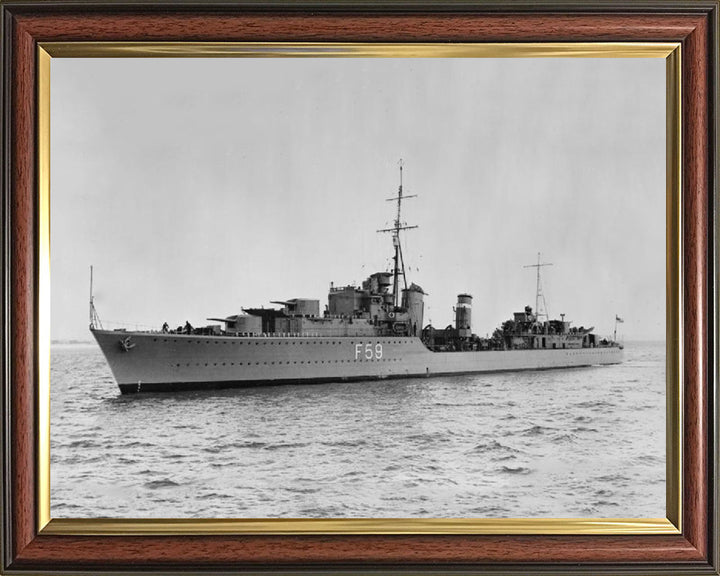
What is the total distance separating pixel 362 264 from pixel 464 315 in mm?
472

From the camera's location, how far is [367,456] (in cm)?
228

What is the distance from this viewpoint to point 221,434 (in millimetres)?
2281

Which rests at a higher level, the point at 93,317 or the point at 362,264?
the point at 362,264

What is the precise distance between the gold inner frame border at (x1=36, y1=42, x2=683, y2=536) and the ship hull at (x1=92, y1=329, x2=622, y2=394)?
0.92 feet

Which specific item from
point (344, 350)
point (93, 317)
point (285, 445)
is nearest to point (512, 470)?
point (285, 445)

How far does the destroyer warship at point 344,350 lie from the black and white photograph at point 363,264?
25mm

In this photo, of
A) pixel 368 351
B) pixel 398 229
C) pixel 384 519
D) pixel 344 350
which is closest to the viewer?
pixel 384 519

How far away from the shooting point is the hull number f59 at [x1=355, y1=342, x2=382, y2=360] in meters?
2.91

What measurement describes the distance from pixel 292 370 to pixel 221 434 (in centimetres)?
54

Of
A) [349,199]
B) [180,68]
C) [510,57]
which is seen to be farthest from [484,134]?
[180,68]

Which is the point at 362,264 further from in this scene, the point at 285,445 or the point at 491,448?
the point at 491,448

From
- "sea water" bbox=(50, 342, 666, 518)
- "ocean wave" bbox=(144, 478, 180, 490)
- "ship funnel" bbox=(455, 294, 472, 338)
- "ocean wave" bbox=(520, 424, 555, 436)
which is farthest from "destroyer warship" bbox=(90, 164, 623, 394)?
"ocean wave" bbox=(144, 478, 180, 490)

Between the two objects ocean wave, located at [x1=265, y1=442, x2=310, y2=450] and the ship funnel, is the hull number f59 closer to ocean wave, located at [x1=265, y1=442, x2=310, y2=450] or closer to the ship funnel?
the ship funnel

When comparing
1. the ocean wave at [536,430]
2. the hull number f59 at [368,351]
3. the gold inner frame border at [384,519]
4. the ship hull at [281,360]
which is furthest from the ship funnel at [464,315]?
the gold inner frame border at [384,519]
